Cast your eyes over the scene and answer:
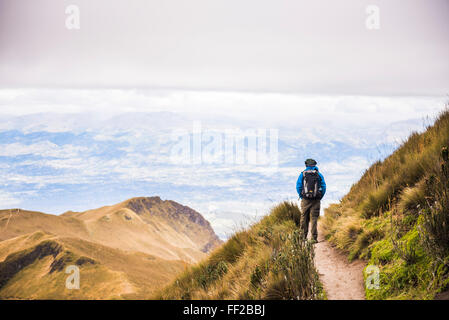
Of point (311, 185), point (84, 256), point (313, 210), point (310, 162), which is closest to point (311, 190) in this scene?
point (311, 185)

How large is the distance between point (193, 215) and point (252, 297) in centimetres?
15430

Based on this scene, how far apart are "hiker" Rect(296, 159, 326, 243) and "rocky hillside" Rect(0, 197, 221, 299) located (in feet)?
80.6

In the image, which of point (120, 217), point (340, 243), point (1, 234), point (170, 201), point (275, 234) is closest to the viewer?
point (340, 243)

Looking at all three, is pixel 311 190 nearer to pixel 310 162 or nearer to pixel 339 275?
pixel 310 162

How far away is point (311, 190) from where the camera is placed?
28.8 feet

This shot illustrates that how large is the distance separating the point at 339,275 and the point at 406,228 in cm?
139

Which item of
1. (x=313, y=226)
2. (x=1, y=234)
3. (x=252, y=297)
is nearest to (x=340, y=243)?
(x=313, y=226)

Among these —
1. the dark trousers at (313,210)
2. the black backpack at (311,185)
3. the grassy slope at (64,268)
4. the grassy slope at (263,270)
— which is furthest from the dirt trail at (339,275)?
the grassy slope at (64,268)

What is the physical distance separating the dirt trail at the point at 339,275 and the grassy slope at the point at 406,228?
19cm

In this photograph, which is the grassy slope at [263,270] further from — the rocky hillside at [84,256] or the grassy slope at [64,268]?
the grassy slope at [64,268]

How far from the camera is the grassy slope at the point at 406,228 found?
5266 millimetres

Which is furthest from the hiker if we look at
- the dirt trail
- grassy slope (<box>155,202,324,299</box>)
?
the dirt trail
